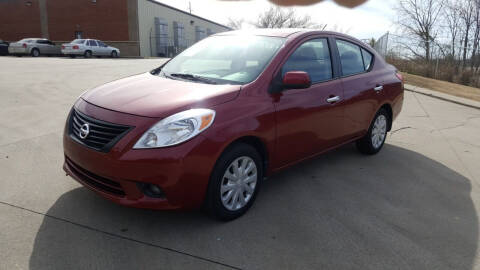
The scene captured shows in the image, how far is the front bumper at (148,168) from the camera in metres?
2.78

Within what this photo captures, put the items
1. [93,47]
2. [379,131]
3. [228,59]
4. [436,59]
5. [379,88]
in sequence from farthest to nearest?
[93,47] → [436,59] → [379,131] → [379,88] → [228,59]

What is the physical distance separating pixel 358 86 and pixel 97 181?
10.8 ft

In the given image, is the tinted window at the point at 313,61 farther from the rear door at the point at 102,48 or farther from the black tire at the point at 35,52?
the black tire at the point at 35,52

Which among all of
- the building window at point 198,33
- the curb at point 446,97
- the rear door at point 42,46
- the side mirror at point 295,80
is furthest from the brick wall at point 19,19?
the side mirror at point 295,80

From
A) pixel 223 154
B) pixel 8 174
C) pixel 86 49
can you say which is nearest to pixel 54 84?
pixel 8 174

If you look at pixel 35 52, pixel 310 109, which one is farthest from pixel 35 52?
pixel 310 109

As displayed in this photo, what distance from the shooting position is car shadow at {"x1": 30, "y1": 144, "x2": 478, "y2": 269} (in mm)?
2768

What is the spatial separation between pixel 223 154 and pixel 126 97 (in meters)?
1.00

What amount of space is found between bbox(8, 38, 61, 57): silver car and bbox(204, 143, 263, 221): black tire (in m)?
29.8

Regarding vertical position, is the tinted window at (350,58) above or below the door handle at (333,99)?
above

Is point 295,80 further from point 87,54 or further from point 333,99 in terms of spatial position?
point 87,54

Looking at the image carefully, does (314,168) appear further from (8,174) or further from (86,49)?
(86,49)

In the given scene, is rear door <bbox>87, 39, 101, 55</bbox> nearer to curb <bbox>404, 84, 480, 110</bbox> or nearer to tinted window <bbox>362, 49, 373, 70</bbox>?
curb <bbox>404, 84, 480, 110</bbox>

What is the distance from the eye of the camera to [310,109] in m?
3.93
